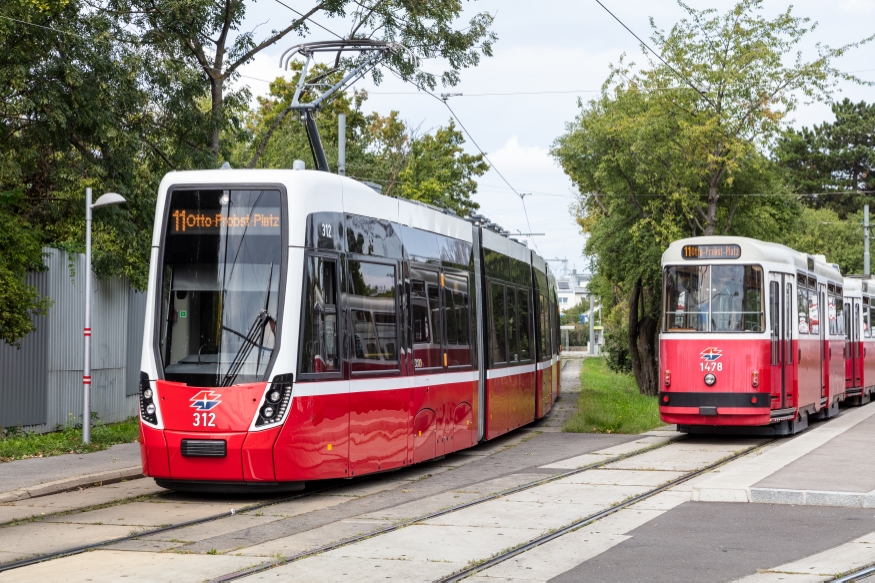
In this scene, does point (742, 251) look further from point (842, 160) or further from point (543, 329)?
point (842, 160)

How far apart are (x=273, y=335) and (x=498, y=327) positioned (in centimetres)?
712

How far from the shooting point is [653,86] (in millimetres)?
31359

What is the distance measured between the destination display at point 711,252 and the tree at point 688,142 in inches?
444

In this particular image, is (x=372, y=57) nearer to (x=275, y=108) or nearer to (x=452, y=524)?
(x=452, y=524)

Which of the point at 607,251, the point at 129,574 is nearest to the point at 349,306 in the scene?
the point at 129,574

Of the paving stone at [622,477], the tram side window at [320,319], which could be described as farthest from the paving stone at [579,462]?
the tram side window at [320,319]

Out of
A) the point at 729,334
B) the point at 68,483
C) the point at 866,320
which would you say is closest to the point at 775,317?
the point at 729,334

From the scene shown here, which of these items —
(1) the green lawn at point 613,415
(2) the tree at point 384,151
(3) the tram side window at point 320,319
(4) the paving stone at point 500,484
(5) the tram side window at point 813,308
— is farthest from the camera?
(2) the tree at point 384,151

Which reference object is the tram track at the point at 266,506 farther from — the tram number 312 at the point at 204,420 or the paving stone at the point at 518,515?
the tram number 312 at the point at 204,420

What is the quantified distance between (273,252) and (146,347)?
5.55ft

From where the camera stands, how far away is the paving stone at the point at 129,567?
314 inches

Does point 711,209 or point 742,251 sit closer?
point 742,251

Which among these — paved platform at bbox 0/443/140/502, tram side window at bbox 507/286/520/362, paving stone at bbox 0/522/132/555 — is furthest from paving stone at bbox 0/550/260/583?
tram side window at bbox 507/286/520/362

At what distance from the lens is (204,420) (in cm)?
1170
